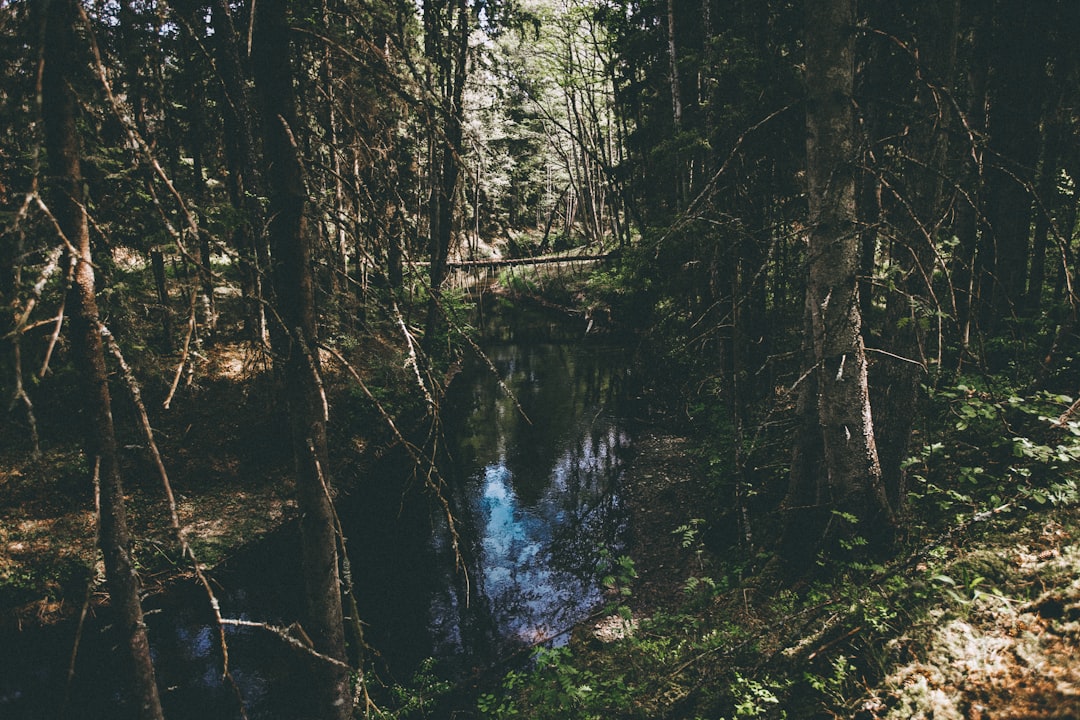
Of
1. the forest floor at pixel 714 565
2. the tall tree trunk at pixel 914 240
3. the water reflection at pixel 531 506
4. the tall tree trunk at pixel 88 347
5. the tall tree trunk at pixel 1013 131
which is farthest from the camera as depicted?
the water reflection at pixel 531 506

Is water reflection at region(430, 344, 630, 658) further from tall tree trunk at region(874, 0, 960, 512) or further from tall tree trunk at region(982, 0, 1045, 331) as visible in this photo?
tall tree trunk at region(982, 0, 1045, 331)

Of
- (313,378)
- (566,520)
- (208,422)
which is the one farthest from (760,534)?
(208,422)

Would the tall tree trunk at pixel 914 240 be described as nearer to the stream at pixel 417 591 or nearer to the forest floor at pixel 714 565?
the forest floor at pixel 714 565

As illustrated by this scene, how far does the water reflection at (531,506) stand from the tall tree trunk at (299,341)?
1.42 metres

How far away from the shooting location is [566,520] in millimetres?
12047

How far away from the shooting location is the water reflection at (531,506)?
9031 millimetres

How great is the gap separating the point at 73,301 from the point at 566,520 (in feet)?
33.1

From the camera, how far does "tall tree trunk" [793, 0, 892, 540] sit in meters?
5.31

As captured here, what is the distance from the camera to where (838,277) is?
5523 mm

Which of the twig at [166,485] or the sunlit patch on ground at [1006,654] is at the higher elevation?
the twig at [166,485]

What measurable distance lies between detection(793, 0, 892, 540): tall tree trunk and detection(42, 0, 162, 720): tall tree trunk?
602 cm

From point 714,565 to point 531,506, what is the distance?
4.97 m

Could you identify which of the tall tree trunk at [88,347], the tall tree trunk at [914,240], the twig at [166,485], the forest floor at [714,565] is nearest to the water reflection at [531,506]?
the forest floor at [714,565]

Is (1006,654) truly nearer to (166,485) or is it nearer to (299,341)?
(299,341)
